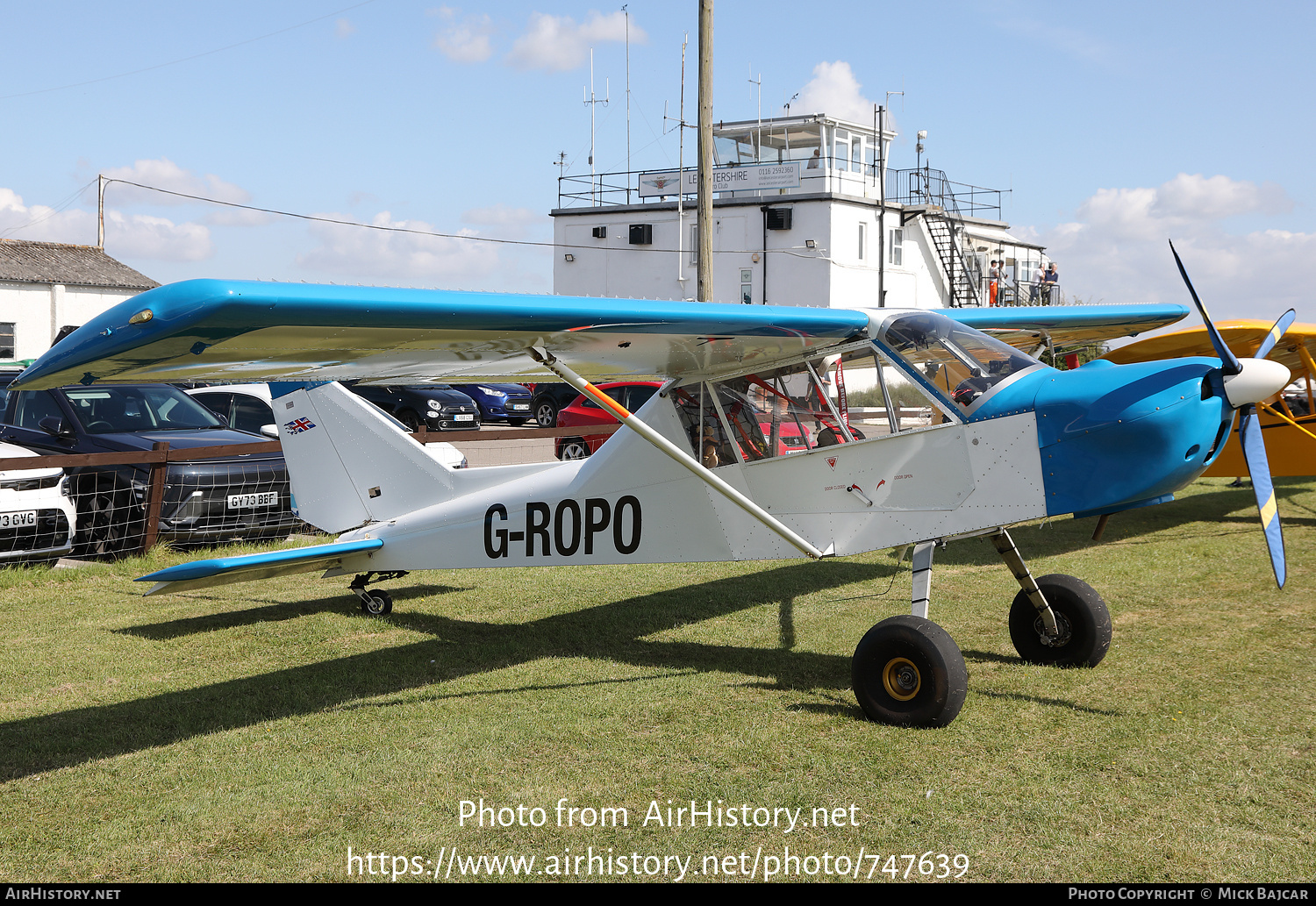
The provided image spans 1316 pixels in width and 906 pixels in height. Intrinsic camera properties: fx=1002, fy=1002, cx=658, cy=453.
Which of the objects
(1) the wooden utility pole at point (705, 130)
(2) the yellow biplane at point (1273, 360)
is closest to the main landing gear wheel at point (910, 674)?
(2) the yellow biplane at point (1273, 360)

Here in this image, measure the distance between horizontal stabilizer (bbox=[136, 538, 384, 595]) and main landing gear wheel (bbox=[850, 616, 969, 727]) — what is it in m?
3.63

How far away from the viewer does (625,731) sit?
5.16 m

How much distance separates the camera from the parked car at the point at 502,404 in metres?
30.2

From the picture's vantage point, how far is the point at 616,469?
670 cm

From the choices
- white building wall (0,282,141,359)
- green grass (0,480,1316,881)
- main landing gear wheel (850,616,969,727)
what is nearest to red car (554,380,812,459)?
green grass (0,480,1316,881)

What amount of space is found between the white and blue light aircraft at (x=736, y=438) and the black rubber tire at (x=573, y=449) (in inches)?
389

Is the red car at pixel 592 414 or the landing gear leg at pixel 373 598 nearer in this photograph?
the landing gear leg at pixel 373 598

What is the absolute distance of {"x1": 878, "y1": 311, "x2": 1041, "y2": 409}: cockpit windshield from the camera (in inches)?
217

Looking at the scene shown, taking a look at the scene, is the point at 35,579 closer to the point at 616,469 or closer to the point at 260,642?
the point at 260,642

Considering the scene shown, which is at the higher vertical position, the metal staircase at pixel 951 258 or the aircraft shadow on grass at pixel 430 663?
the metal staircase at pixel 951 258

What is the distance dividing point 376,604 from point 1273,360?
10992mm

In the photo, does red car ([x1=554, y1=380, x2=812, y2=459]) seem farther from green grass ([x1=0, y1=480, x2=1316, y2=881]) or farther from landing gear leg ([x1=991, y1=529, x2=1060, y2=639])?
landing gear leg ([x1=991, y1=529, x2=1060, y2=639])

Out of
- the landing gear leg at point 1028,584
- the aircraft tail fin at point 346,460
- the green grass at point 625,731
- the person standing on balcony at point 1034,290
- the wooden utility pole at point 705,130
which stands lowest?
the green grass at point 625,731

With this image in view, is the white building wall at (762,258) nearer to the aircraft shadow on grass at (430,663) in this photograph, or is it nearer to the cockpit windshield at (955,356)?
the aircraft shadow on grass at (430,663)
